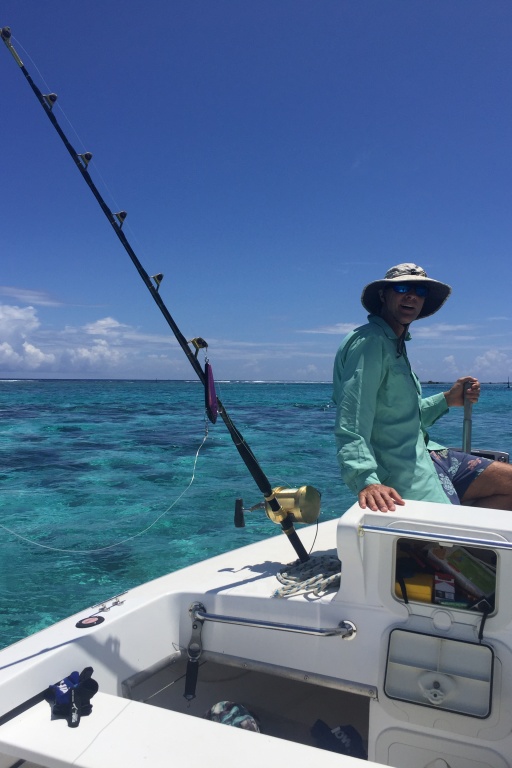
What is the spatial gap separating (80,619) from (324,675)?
0.99 metres

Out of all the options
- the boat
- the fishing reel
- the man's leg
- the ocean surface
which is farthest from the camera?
the ocean surface

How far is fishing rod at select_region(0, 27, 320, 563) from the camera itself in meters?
2.48

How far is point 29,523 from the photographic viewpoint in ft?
24.9

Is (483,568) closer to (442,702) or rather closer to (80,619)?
(442,702)

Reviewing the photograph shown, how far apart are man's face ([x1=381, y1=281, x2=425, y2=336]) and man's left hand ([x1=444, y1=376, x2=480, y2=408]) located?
2.54ft

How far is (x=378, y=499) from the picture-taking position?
6.75 ft

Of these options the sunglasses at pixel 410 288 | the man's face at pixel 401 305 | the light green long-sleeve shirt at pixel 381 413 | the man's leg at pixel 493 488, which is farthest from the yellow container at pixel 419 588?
the sunglasses at pixel 410 288

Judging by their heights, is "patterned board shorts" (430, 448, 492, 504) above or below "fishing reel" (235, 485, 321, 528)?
above

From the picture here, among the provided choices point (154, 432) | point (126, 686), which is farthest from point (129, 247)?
point (154, 432)

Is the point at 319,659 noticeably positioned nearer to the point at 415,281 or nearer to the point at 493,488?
the point at 493,488

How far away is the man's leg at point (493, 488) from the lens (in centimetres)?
266

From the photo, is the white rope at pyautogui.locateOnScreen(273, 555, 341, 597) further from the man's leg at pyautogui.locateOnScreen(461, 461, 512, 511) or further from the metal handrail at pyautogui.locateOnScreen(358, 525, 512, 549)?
the man's leg at pyautogui.locateOnScreen(461, 461, 512, 511)

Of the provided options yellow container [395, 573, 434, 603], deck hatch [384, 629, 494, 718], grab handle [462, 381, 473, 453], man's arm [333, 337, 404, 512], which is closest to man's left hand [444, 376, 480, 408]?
grab handle [462, 381, 473, 453]

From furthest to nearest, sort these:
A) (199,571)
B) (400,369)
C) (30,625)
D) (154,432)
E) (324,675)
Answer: (154,432) < (30,625) < (199,571) < (400,369) < (324,675)
